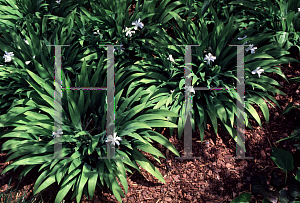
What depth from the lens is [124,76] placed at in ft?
9.93

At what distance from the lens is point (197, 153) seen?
2.88m

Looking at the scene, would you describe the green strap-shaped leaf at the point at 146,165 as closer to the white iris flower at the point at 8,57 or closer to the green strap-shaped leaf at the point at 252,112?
the green strap-shaped leaf at the point at 252,112

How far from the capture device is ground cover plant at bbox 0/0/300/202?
2.55 m

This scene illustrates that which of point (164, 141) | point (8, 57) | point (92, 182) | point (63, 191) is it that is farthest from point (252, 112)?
point (8, 57)

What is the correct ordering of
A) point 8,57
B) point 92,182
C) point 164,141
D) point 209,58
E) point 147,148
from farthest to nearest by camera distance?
point 8,57 → point 209,58 → point 164,141 → point 147,148 → point 92,182

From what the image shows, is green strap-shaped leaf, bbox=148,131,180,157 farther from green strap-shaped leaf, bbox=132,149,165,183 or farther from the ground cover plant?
green strap-shaped leaf, bbox=132,149,165,183

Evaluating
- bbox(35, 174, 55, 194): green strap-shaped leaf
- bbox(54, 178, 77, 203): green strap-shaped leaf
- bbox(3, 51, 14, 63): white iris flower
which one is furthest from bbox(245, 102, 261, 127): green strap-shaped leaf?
bbox(3, 51, 14, 63): white iris flower

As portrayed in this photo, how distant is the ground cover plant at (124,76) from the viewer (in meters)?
2.55

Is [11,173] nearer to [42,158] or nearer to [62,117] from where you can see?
[42,158]

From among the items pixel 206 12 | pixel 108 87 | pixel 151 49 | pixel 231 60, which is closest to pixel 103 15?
pixel 151 49

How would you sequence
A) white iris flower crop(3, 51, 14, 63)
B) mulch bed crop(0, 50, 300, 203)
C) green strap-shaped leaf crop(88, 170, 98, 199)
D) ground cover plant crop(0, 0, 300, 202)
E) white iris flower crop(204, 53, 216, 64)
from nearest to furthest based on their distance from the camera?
green strap-shaped leaf crop(88, 170, 98, 199) → ground cover plant crop(0, 0, 300, 202) → mulch bed crop(0, 50, 300, 203) → white iris flower crop(204, 53, 216, 64) → white iris flower crop(3, 51, 14, 63)

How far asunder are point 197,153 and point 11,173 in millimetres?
1904

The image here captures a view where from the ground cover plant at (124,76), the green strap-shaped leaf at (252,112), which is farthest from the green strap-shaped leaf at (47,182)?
the green strap-shaped leaf at (252,112)

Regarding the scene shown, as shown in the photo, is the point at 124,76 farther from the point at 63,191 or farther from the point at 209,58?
the point at 63,191
